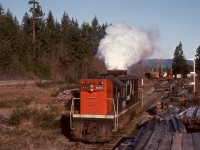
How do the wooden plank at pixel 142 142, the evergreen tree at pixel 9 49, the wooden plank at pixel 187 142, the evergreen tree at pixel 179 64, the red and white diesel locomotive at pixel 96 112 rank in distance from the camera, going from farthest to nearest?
the evergreen tree at pixel 179 64
the evergreen tree at pixel 9 49
the red and white diesel locomotive at pixel 96 112
the wooden plank at pixel 142 142
the wooden plank at pixel 187 142

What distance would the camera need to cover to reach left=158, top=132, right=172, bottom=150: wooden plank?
9.47m

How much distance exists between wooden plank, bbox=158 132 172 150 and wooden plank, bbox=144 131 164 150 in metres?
0.11

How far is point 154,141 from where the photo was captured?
1024cm

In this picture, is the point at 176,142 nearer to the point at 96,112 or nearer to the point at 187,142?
the point at 187,142

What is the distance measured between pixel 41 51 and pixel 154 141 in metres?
55.1

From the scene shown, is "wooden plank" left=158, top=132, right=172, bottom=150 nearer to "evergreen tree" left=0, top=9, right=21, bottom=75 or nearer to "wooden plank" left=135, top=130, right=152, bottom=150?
"wooden plank" left=135, top=130, right=152, bottom=150

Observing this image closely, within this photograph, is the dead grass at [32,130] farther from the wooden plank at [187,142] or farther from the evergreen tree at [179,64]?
the evergreen tree at [179,64]

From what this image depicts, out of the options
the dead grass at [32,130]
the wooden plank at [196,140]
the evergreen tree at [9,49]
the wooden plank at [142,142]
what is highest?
the evergreen tree at [9,49]

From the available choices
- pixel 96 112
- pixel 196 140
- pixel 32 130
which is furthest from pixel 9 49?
pixel 196 140

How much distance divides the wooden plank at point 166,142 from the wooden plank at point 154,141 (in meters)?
0.11

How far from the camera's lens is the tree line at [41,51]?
54.2 metres

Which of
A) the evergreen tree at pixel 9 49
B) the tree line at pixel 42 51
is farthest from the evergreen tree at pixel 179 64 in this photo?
the evergreen tree at pixel 9 49

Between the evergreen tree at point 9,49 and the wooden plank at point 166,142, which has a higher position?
the evergreen tree at point 9,49

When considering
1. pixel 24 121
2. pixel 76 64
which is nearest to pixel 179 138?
pixel 24 121
